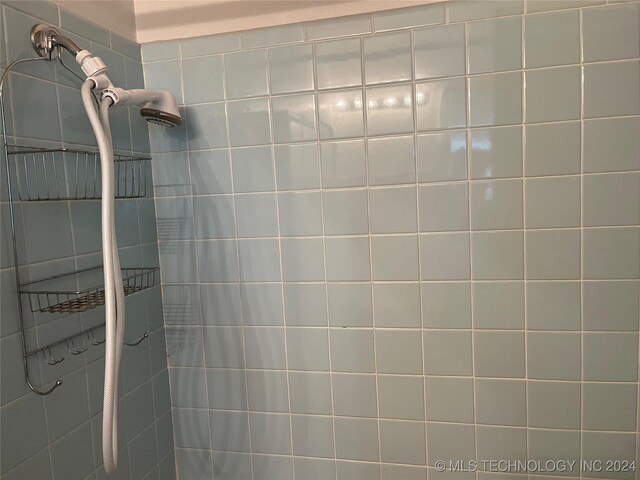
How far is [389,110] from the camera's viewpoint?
3.45 feet

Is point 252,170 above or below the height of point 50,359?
above

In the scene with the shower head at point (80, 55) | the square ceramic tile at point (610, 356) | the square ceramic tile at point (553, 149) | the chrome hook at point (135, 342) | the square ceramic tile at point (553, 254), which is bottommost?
the square ceramic tile at point (610, 356)

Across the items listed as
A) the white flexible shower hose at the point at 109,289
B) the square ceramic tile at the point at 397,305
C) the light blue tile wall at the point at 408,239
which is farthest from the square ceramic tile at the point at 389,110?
the white flexible shower hose at the point at 109,289

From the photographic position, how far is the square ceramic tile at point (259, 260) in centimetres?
115

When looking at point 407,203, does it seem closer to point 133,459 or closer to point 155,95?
A: point 155,95

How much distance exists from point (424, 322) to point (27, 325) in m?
0.82

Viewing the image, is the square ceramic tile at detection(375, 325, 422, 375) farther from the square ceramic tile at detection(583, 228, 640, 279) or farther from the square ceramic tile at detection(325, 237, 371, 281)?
the square ceramic tile at detection(583, 228, 640, 279)

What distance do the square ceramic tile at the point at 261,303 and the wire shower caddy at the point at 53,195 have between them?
0.28 meters

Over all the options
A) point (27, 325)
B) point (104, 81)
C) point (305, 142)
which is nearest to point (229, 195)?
point (305, 142)

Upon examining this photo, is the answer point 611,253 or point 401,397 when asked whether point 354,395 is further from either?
point 611,253

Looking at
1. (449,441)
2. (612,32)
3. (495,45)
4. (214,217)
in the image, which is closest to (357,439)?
(449,441)

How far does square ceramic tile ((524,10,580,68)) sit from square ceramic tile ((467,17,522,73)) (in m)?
0.02

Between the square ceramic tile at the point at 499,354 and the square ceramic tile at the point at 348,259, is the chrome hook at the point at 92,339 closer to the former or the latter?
the square ceramic tile at the point at 348,259

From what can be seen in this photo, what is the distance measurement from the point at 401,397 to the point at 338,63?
0.82 metres
